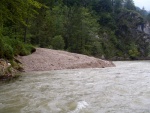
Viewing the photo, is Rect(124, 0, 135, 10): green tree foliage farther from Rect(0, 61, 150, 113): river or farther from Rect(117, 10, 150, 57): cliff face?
Rect(0, 61, 150, 113): river

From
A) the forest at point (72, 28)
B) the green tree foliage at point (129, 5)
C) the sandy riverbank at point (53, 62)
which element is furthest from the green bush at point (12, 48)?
the green tree foliage at point (129, 5)

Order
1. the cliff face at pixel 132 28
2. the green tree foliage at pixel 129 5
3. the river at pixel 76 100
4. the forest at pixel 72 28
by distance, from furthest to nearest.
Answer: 1. the green tree foliage at pixel 129 5
2. the cliff face at pixel 132 28
3. the forest at pixel 72 28
4. the river at pixel 76 100

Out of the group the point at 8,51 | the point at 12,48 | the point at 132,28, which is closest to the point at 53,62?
the point at 12,48

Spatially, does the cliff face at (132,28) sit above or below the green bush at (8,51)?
above

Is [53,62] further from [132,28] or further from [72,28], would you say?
[132,28]

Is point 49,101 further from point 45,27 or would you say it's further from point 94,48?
point 94,48

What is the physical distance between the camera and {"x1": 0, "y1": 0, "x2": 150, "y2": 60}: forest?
53.0 ft

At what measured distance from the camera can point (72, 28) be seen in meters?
52.2

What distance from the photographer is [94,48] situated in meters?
57.4

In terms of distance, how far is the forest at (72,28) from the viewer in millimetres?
16155

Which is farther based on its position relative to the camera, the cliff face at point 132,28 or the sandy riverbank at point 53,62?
the cliff face at point 132,28

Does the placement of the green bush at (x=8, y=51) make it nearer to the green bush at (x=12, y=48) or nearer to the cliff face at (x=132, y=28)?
the green bush at (x=12, y=48)

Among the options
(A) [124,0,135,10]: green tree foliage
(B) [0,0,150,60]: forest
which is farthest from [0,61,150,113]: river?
(A) [124,0,135,10]: green tree foliage

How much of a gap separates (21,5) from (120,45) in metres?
77.5
